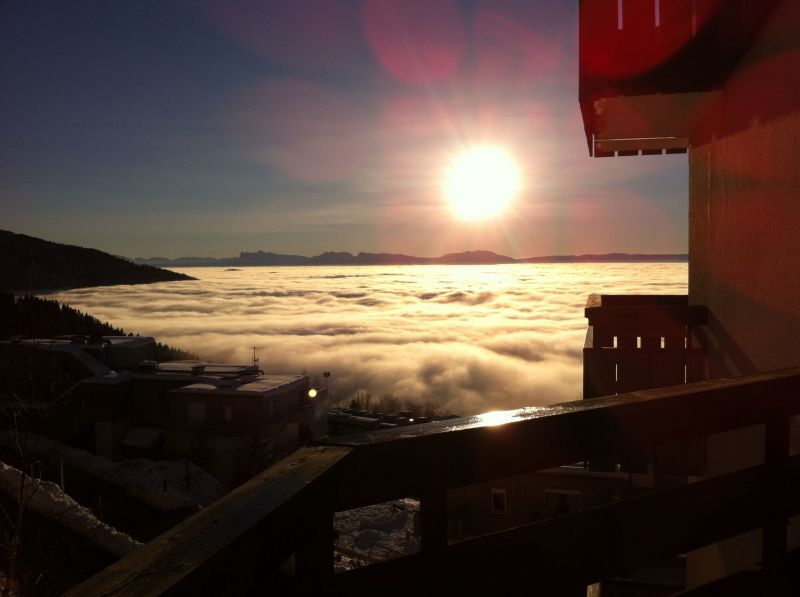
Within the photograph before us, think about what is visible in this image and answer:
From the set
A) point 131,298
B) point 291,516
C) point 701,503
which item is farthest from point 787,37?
point 131,298

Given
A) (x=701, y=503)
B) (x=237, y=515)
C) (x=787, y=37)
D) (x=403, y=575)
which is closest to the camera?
(x=237, y=515)

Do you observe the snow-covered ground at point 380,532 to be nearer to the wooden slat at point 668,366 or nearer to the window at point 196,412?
the window at point 196,412

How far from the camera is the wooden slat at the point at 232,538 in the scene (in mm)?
760

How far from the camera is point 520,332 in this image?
125375mm

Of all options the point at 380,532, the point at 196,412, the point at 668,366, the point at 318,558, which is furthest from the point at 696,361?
the point at 196,412

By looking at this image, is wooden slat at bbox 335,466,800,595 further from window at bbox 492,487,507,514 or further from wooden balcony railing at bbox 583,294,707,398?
window at bbox 492,487,507,514

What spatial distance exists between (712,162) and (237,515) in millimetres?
4643

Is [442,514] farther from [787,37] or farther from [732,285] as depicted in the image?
[732,285]

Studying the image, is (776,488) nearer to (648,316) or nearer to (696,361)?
(648,316)

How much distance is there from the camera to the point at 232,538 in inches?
32.7

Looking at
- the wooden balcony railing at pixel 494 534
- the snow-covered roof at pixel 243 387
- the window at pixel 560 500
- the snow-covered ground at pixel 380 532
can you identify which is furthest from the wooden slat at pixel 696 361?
the snow-covered roof at pixel 243 387

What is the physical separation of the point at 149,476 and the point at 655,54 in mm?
24418

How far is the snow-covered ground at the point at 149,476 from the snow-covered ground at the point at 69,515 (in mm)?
2300

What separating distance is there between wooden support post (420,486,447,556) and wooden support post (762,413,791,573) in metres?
1.00
